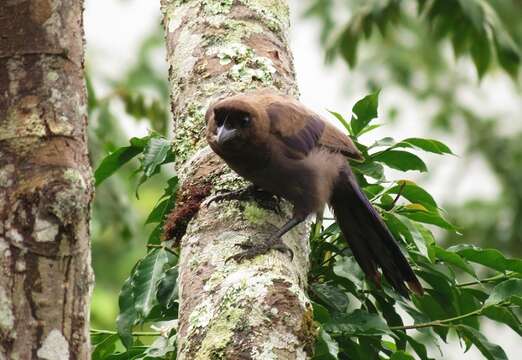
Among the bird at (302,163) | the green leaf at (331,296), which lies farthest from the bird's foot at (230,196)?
the green leaf at (331,296)

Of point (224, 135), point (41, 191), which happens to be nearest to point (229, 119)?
point (224, 135)

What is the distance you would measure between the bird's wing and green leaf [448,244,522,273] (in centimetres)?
58

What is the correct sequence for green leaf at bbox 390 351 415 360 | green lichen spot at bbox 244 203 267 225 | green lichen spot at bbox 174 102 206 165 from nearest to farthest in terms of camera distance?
green leaf at bbox 390 351 415 360 → green lichen spot at bbox 244 203 267 225 → green lichen spot at bbox 174 102 206 165

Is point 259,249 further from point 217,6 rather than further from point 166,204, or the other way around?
point 217,6

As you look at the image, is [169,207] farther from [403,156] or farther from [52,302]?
[52,302]

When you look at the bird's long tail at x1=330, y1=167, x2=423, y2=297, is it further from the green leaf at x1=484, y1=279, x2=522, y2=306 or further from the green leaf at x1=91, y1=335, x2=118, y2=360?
the green leaf at x1=91, y1=335, x2=118, y2=360

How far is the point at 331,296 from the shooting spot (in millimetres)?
3477

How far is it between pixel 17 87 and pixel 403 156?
6.51 feet

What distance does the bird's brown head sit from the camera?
141 inches

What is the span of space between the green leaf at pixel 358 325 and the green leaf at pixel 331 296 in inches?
3.0

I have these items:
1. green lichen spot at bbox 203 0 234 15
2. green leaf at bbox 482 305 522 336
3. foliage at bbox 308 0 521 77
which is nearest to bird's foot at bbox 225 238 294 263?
green leaf at bbox 482 305 522 336

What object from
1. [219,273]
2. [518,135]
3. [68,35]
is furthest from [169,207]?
[518,135]

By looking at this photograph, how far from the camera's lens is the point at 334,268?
139 inches

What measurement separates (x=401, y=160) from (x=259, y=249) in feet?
3.62
